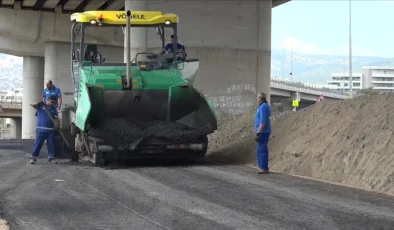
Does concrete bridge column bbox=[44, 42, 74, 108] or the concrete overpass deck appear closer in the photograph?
the concrete overpass deck

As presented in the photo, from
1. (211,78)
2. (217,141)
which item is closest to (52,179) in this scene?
(217,141)

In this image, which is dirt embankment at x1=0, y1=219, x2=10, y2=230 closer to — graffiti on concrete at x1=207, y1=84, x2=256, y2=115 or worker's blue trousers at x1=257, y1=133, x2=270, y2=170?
worker's blue trousers at x1=257, y1=133, x2=270, y2=170

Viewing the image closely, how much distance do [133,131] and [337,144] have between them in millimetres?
4041

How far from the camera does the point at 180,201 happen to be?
8680 mm

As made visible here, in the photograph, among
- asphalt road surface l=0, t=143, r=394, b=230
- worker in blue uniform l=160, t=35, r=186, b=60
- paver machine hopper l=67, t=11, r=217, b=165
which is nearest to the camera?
asphalt road surface l=0, t=143, r=394, b=230

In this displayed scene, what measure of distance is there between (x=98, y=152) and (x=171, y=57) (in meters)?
2.96

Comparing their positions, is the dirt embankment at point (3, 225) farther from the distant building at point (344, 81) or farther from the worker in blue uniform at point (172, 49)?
the distant building at point (344, 81)

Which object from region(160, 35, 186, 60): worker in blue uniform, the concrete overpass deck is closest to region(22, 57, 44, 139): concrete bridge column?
the concrete overpass deck

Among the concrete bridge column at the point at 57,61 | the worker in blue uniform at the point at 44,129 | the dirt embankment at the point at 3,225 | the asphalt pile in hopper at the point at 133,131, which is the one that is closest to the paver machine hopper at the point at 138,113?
the asphalt pile in hopper at the point at 133,131

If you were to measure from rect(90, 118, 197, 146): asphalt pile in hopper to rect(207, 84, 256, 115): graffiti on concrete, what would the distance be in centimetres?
1143

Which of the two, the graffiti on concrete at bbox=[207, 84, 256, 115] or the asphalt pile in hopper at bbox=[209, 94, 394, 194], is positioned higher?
the graffiti on concrete at bbox=[207, 84, 256, 115]

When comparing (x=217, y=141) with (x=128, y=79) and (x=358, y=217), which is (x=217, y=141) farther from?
(x=358, y=217)

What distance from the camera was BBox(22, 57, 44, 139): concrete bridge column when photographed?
48.6m

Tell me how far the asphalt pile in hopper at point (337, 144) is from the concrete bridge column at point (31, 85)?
35153 mm
